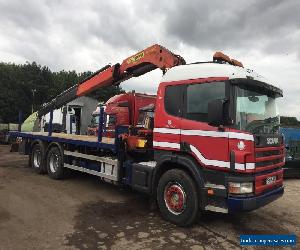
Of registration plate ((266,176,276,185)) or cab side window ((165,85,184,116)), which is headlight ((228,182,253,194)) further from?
cab side window ((165,85,184,116))

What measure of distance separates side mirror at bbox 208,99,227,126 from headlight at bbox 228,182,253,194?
105cm

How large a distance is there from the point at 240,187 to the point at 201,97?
1.78 meters

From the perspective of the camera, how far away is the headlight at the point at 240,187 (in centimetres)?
559

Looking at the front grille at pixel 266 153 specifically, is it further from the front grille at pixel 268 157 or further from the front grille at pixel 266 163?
the front grille at pixel 266 163

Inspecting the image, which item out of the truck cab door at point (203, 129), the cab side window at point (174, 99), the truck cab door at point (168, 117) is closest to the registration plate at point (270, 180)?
the truck cab door at point (203, 129)

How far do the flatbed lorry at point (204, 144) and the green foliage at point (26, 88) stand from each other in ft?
126

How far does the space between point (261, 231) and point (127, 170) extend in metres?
3.12

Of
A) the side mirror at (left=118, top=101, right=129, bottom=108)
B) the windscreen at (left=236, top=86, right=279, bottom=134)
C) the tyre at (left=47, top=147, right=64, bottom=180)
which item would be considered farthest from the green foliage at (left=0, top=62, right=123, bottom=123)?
the windscreen at (left=236, top=86, right=279, bottom=134)

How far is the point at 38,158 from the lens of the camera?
1187 centimetres

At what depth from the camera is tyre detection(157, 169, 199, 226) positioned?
6.10 meters

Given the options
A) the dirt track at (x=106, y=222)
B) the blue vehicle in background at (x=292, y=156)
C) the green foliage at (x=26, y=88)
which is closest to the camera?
the dirt track at (x=106, y=222)

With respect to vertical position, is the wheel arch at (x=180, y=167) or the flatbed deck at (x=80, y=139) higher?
the flatbed deck at (x=80, y=139)

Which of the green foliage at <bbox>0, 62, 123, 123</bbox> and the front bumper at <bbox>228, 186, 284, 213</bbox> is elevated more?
the green foliage at <bbox>0, 62, 123, 123</bbox>

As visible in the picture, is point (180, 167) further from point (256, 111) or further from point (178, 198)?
point (256, 111)
